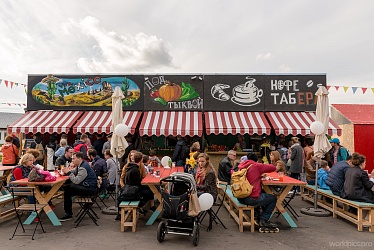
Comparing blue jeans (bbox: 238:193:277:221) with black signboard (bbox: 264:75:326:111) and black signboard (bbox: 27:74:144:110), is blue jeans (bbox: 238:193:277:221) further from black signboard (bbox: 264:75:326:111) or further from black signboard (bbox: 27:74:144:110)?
black signboard (bbox: 27:74:144:110)

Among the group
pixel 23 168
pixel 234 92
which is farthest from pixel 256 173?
pixel 234 92

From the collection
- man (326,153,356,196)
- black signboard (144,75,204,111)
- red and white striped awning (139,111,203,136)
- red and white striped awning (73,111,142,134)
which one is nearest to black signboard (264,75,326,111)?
black signboard (144,75,204,111)

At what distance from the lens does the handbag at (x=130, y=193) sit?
214 inches

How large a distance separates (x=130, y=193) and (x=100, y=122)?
598cm

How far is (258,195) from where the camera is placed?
5.20 m

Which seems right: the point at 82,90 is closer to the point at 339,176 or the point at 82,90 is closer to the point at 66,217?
the point at 66,217

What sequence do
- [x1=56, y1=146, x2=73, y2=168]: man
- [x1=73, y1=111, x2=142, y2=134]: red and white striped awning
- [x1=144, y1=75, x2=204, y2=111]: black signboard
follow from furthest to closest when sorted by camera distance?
[x1=144, y1=75, x2=204, y2=111]: black signboard → [x1=73, y1=111, x2=142, y2=134]: red and white striped awning → [x1=56, y1=146, x2=73, y2=168]: man

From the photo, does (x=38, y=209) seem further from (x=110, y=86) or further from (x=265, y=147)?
(x=265, y=147)

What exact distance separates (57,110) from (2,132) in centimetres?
3519

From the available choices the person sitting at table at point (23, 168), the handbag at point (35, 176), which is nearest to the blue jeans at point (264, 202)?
the handbag at point (35, 176)

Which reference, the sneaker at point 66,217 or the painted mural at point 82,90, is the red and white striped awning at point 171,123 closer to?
the painted mural at point 82,90

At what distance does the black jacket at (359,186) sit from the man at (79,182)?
519cm

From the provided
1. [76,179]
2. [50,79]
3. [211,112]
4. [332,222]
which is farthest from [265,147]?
[50,79]

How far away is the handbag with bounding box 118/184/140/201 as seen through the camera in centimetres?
544
